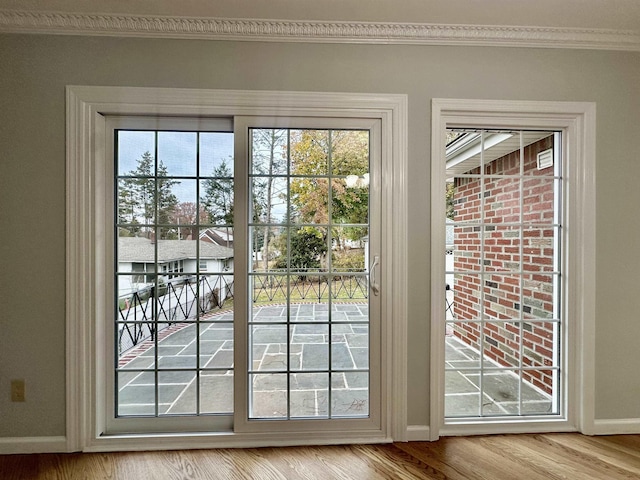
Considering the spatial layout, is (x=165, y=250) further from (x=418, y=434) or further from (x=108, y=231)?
(x=418, y=434)

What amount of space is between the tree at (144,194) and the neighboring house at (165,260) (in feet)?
0.31

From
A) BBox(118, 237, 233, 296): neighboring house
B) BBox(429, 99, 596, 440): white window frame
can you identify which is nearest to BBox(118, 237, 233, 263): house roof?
BBox(118, 237, 233, 296): neighboring house

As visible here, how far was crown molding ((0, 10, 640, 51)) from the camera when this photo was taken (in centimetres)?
166

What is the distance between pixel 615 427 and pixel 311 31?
2885mm

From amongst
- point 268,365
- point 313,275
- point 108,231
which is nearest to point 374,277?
point 313,275

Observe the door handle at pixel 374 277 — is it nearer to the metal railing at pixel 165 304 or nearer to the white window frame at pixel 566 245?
the white window frame at pixel 566 245

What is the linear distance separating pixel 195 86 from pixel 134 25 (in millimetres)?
436

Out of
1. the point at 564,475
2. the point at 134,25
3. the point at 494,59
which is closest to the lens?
the point at 564,475

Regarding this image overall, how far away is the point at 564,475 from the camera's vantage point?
152cm

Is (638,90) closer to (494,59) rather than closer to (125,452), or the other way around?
(494,59)

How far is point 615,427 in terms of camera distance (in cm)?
183

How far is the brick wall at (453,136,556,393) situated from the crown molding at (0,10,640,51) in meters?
0.59

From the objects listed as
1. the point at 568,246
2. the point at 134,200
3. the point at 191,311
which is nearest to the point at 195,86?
the point at 134,200

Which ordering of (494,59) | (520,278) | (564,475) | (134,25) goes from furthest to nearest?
(520,278)
(494,59)
(134,25)
(564,475)
